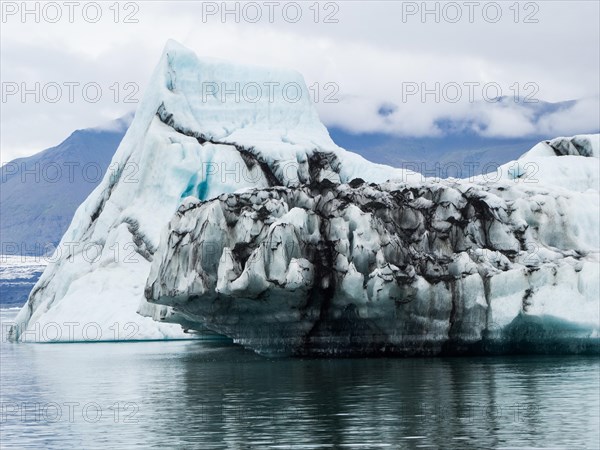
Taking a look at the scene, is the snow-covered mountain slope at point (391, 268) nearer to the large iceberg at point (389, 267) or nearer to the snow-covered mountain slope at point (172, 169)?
the large iceberg at point (389, 267)

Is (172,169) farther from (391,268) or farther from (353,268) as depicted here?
(391,268)

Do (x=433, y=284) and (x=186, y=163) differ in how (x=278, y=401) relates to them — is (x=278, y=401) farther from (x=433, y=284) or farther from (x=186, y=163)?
(x=186, y=163)

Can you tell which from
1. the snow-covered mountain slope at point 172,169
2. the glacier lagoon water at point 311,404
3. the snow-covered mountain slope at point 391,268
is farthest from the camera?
the snow-covered mountain slope at point 172,169

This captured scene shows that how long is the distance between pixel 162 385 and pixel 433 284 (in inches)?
284

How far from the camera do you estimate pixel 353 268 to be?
26281mm

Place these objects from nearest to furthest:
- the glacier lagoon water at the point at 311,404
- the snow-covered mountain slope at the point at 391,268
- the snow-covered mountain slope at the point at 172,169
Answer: the glacier lagoon water at the point at 311,404 < the snow-covered mountain slope at the point at 391,268 < the snow-covered mountain slope at the point at 172,169

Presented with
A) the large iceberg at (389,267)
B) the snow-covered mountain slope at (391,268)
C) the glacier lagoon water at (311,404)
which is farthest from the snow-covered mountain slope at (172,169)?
the snow-covered mountain slope at (391,268)

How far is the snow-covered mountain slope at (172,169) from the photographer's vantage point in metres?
44.1

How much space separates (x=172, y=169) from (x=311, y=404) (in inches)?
1084

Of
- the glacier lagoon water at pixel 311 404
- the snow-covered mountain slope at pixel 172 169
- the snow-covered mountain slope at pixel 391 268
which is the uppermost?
the snow-covered mountain slope at pixel 172 169

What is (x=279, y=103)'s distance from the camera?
170 ft

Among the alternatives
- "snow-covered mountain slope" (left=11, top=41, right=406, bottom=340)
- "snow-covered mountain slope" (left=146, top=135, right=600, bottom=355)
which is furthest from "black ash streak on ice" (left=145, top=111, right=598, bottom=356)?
"snow-covered mountain slope" (left=11, top=41, right=406, bottom=340)

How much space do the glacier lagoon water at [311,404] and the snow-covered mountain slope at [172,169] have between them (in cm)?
1365

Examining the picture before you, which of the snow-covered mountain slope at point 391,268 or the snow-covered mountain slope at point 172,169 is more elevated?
the snow-covered mountain slope at point 172,169
